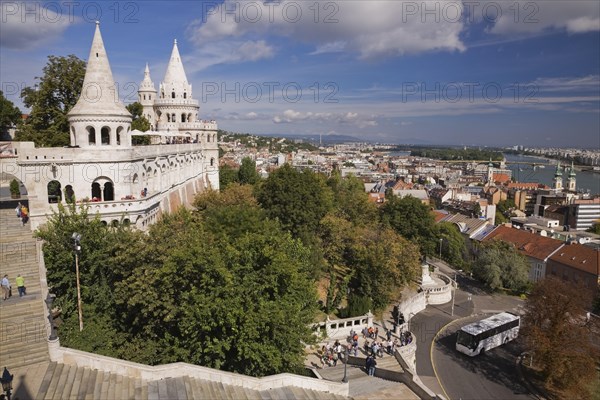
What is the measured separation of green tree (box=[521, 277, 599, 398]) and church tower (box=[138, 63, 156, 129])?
116ft

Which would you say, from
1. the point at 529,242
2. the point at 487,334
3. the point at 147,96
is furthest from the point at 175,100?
the point at 529,242

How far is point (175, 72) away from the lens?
3947 centimetres

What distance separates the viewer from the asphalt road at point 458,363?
20281 millimetres

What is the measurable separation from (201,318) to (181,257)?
2275 mm

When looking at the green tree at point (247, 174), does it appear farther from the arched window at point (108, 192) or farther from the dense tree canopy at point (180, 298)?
the dense tree canopy at point (180, 298)

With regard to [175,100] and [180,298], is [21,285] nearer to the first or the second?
[180,298]

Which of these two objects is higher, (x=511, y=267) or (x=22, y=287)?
(x=22, y=287)

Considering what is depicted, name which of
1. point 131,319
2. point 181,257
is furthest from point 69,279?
point 181,257

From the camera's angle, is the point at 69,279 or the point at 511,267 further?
the point at 511,267

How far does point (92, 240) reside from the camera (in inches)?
632

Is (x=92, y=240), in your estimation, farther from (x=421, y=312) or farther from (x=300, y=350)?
(x=421, y=312)

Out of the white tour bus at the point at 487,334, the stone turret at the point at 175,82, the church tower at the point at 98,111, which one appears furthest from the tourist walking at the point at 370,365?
the stone turret at the point at 175,82

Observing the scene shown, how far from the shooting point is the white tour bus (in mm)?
23359

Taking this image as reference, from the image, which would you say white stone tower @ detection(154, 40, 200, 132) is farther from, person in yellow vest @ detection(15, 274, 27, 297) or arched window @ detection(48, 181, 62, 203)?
person in yellow vest @ detection(15, 274, 27, 297)
